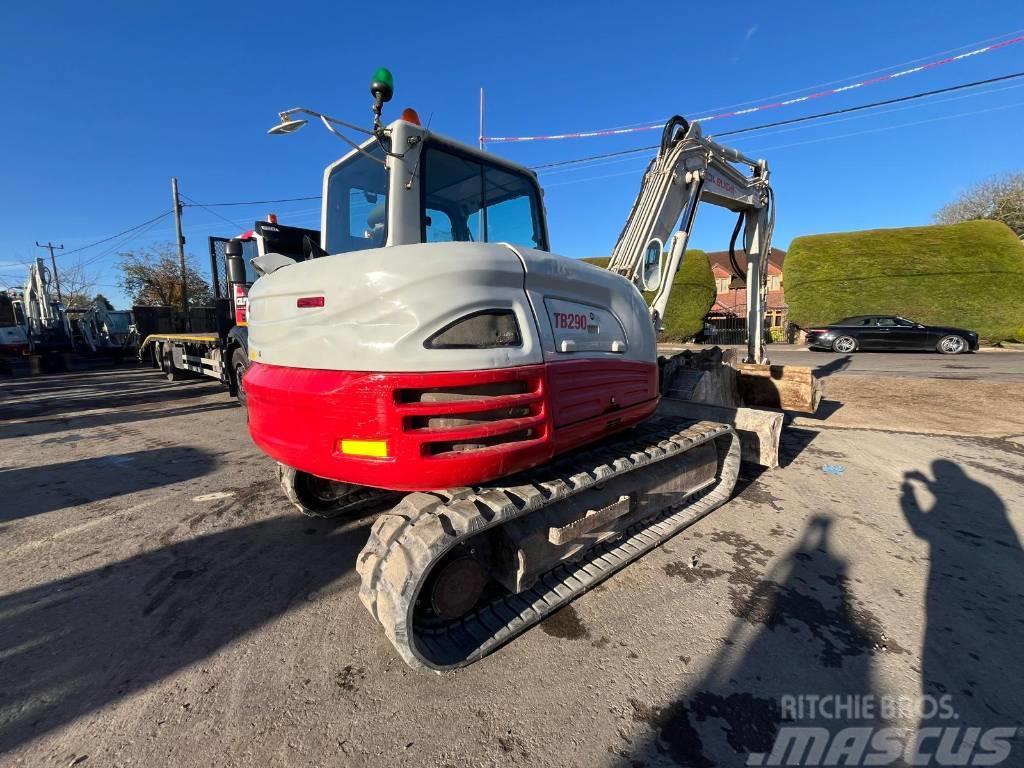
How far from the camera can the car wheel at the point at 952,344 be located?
49.8ft

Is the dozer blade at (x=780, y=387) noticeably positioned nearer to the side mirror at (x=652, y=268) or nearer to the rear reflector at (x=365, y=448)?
the side mirror at (x=652, y=268)

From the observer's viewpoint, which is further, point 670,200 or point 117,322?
point 117,322

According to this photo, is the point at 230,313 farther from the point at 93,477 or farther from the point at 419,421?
the point at 419,421

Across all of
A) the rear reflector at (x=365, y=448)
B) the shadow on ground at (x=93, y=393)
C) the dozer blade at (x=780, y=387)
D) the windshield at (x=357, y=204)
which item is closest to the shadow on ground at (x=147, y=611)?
the rear reflector at (x=365, y=448)

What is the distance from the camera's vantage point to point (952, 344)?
15.2 metres

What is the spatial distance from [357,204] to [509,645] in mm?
2920

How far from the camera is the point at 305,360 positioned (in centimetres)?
222

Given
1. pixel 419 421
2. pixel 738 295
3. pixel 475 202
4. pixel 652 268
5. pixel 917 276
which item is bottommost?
pixel 419 421

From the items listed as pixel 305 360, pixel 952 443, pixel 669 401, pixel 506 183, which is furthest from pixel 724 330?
pixel 305 360

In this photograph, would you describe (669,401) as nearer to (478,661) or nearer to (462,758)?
(478,661)

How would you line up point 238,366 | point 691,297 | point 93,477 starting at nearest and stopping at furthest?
point 93,477 < point 238,366 < point 691,297

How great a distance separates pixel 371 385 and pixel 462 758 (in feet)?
4.89

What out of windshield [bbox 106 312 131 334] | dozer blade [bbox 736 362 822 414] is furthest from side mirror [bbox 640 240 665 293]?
windshield [bbox 106 312 131 334]

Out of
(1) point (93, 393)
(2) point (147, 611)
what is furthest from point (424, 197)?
(1) point (93, 393)
